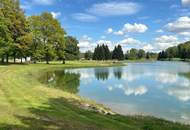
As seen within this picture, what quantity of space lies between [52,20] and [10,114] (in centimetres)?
5514

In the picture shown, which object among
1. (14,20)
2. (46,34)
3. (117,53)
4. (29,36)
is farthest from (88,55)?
(14,20)

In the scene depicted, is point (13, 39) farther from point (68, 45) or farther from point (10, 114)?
point (10, 114)

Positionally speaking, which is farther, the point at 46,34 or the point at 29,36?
the point at 46,34

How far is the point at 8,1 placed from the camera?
49906 mm

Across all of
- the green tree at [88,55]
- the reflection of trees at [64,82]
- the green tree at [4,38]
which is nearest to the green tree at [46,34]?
the green tree at [4,38]

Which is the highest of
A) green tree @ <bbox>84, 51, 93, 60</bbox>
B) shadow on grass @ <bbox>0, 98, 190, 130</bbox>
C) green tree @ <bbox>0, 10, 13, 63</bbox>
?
green tree @ <bbox>0, 10, 13, 63</bbox>

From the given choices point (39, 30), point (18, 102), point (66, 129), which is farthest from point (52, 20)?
point (66, 129)

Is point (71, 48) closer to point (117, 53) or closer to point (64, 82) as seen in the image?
point (64, 82)

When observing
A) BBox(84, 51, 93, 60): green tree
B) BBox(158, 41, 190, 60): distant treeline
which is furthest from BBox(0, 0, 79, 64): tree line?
BBox(158, 41, 190, 60): distant treeline

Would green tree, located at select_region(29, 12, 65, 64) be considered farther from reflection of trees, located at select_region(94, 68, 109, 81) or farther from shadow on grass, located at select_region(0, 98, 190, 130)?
shadow on grass, located at select_region(0, 98, 190, 130)

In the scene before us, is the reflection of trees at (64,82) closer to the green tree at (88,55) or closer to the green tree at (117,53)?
the green tree at (117,53)

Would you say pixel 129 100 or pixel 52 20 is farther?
pixel 52 20

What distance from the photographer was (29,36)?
5238 centimetres

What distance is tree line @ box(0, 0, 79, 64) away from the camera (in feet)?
153
